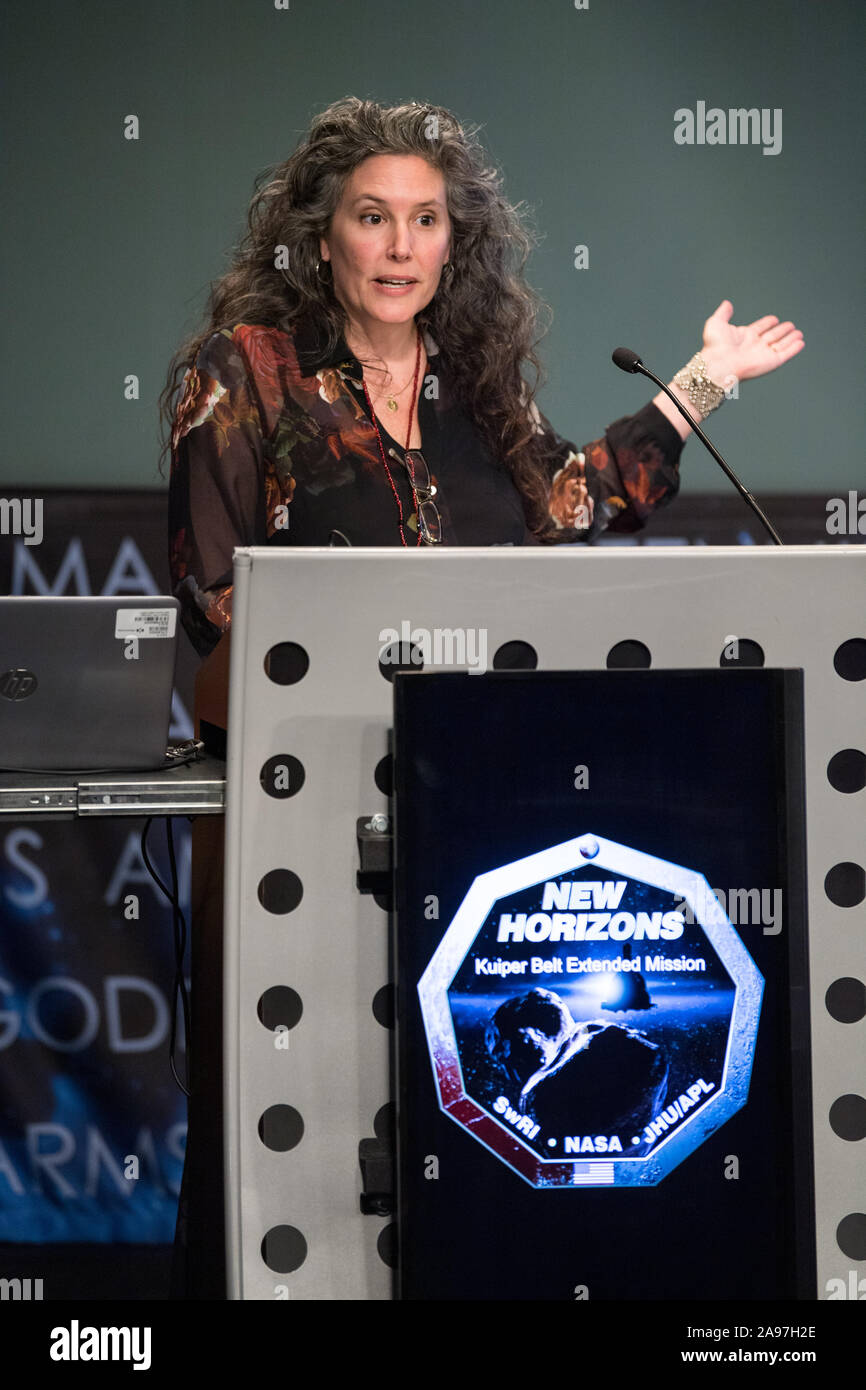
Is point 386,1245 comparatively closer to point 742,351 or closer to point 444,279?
point 444,279

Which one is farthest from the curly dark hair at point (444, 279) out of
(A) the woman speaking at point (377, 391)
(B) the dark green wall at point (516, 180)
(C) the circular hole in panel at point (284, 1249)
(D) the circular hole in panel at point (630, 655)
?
(C) the circular hole in panel at point (284, 1249)

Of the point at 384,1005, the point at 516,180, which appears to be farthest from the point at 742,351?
the point at 384,1005

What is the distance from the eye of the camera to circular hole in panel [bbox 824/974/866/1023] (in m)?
0.98

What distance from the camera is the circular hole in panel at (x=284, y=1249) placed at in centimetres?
98

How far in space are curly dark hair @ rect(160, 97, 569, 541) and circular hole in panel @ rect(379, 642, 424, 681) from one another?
0.88 m

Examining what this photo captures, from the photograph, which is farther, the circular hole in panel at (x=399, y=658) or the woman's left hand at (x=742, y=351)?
the woman's left hand at (x=742, y=351)

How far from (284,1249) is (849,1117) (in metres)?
0.41

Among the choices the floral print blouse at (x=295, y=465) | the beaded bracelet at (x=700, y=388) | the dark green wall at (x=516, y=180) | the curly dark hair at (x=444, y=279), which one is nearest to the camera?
the floral print blouse at (x=295, y=465)

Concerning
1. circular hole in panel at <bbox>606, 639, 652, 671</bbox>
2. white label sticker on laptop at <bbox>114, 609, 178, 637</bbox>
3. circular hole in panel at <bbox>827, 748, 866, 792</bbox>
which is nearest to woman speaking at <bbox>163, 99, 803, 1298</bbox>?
white label sticker on laptop at <bbox>114, 609, 178, 637</bbox>

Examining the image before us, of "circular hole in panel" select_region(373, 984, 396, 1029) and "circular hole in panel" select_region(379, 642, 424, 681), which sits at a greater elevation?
"circular hole in panel" select_region(379, 642, 424, 681)

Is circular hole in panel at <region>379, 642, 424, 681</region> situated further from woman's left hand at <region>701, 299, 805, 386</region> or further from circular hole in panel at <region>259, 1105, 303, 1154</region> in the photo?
woman's left hand at <region>701, 299, 805, 386</region>

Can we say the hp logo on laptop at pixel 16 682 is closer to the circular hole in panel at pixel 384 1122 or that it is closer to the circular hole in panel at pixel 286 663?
the circular hole in panel at pixel 286 663

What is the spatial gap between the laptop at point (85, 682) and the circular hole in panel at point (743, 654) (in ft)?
1.57
